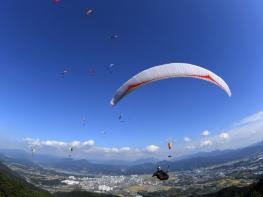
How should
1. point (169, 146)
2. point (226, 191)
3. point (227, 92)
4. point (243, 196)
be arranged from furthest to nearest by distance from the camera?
point (226, 191)
point (243, 196)
point (169, 146)
point (227, 92)

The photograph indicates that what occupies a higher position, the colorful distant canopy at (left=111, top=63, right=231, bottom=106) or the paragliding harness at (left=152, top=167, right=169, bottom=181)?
the colorful distant canopy at (left=111, top=63, right=231, bottom=106)

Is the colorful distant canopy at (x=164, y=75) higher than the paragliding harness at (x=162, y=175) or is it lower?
higher

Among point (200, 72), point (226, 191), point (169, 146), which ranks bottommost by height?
point (226, 191)

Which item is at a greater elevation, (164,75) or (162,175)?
(164,75)

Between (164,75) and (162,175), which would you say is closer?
(164,75)

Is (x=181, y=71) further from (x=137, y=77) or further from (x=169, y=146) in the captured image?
(x=169, y=146)

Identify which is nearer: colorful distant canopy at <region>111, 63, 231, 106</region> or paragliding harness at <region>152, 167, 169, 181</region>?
colorful distant canopy at <region>111, 63, 231, 106</region>

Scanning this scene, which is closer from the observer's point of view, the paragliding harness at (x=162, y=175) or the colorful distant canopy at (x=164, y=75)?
the colorful distant canopy at (x=164, y=75)

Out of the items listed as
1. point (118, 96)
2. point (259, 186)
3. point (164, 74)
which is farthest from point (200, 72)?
point (259, 186)
